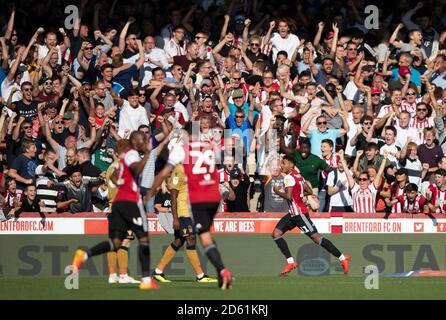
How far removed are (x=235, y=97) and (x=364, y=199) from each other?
3.16 meters

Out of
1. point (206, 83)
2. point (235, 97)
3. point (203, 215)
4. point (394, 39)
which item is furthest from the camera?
point (394, 39)

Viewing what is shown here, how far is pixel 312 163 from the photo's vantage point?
23.3 metres

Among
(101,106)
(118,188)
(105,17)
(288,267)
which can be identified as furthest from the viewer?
(105,17)

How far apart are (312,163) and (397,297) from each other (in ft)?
19.4

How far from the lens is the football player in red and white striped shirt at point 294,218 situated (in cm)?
2168

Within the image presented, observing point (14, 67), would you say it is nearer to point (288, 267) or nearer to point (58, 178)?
point (58, 178)

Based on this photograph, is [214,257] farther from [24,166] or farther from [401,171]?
[401,171]

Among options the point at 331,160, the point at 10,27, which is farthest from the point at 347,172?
the point at 10,27

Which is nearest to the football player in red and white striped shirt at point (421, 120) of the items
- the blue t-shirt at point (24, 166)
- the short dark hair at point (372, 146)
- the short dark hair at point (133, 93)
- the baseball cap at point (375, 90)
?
the baseball cap at point (375, 90)

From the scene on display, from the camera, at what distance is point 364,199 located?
23.4 m

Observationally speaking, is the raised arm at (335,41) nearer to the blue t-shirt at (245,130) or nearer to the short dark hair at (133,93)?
the blue t-shirt at (245,130)

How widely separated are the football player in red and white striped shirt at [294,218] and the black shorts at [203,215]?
4.37 m

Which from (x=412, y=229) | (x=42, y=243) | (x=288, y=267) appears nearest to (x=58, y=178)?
(x=42, y=243)

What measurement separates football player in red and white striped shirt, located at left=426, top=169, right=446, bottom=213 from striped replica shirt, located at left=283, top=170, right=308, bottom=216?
2820 millimetres
